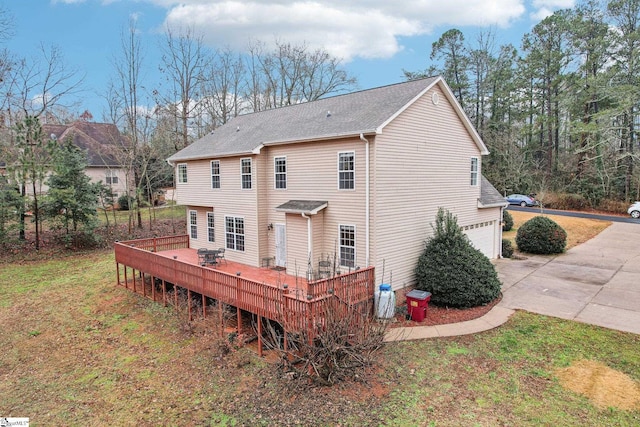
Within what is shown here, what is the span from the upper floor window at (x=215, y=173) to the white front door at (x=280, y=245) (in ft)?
13.4

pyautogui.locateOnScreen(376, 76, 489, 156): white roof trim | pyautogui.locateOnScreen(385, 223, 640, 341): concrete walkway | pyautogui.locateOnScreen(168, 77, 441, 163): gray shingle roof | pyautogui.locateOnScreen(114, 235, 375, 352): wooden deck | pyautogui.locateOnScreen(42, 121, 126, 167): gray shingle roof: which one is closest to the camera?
pyautogui.locateOnScreen(114, 235, 375, 352): wooden deck

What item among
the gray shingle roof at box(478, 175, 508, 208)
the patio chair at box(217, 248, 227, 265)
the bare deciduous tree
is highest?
the bare deciduous tree

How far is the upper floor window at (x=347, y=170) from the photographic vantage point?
11720 mm

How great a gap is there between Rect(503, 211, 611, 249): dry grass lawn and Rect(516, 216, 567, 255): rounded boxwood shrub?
1413mm

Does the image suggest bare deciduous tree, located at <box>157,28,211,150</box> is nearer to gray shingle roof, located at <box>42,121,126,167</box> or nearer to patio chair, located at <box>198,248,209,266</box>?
gray shingle roof, located at <box>42,121,126,167</box>

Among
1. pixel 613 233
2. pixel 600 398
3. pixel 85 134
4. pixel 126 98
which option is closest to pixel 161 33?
pixel 126 98

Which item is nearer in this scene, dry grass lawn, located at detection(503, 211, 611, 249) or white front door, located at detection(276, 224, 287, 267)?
white front door, located at detection(276, 224, 287, 267)

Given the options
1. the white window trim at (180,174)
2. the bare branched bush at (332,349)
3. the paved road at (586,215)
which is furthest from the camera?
the paved road at (586,215)

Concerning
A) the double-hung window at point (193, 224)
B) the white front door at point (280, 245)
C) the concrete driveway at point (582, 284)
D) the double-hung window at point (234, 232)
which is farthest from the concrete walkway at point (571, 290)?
the double-hung window at point (193, 224)

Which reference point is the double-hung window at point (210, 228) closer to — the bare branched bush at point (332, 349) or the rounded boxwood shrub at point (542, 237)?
the bare branched bush at point (332, 349)

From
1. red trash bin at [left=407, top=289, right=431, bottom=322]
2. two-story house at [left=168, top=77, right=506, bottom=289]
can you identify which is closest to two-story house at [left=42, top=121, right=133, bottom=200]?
two-story house at [left=168, top=77, right=506, bottom=289]

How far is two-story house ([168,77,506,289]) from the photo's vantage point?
11.6 m

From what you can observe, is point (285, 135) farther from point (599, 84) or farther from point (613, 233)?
point (599, 84)

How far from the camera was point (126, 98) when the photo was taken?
26188mm
